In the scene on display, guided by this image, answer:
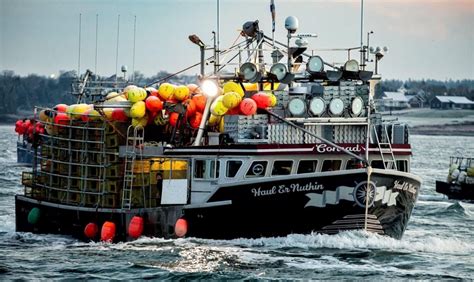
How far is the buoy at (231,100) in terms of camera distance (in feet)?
110

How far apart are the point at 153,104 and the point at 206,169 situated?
128 inches

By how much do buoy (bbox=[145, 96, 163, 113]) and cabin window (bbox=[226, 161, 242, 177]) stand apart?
3754 mm

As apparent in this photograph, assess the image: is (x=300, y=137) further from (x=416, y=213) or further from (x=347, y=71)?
(x=416, y=213)

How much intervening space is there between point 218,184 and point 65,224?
6.59m

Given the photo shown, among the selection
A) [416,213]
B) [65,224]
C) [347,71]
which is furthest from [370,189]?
[416,213]

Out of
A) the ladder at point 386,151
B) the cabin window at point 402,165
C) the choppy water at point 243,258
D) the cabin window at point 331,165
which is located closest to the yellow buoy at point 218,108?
the cabin window at point 331,165

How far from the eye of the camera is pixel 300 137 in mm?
33812

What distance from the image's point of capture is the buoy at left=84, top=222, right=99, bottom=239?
35.7 meters

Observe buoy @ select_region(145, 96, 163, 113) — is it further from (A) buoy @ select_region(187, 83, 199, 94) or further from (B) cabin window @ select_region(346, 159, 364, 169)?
(B) cabin window @ select_region(346, 159, 364, 169)

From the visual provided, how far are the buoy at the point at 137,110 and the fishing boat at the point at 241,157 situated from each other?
0.18ft

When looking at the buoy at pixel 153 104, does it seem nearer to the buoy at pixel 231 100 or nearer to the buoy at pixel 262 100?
the buoy at pixel 231 100

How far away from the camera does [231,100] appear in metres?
33.4

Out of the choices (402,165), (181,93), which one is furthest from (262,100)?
(402,165)

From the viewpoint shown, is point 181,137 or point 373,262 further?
point 181,137
